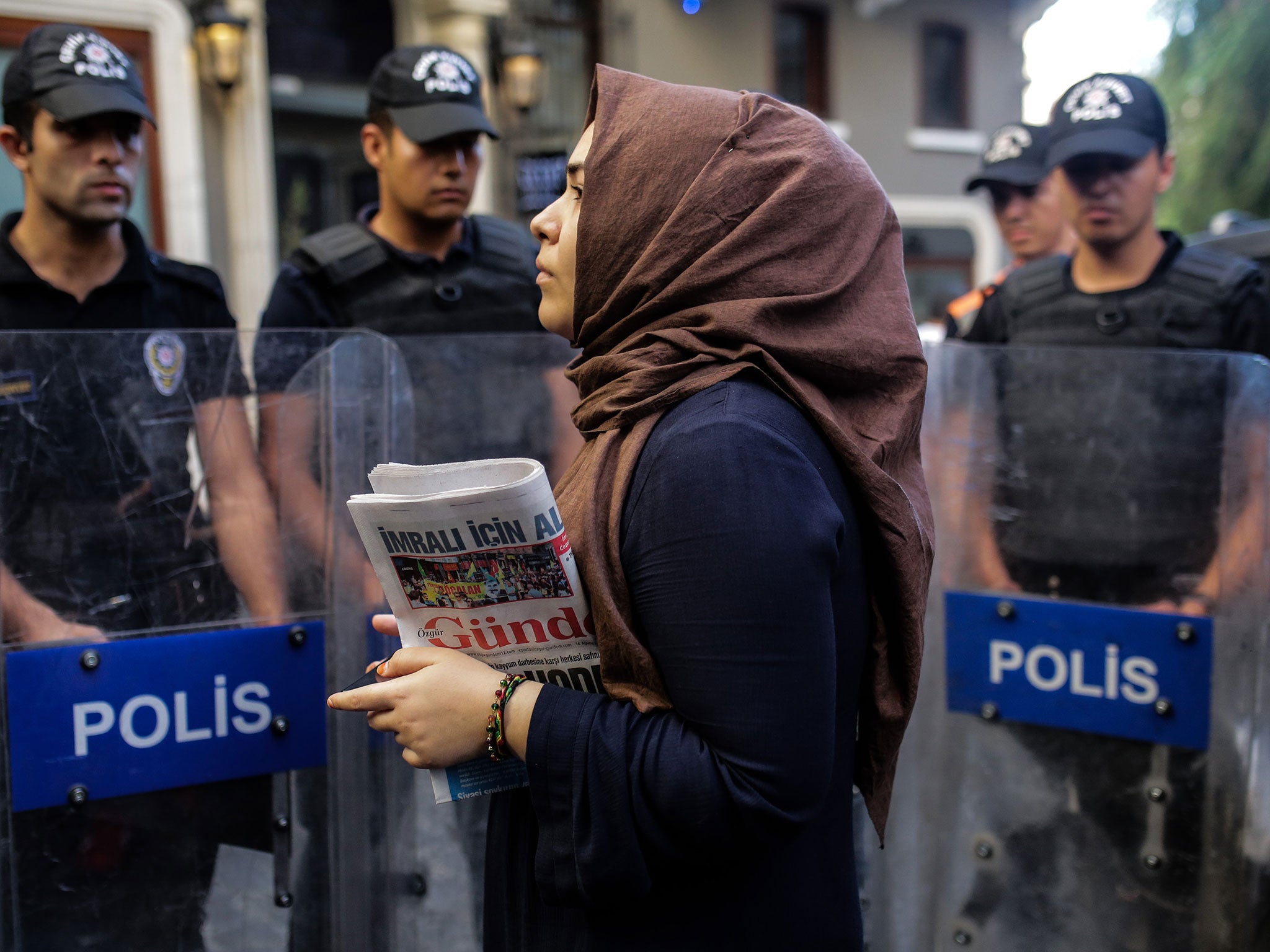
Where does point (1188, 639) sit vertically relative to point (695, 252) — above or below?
below

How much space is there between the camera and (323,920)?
2.11 metres

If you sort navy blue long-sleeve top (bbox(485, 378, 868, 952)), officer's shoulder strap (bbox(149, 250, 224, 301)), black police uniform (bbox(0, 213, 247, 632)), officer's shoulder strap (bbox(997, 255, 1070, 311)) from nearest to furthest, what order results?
navy blue long-sleeve top (bbox(485, 378, 868, 952)), black police uniform (bbox(0, 213, 247, 632)), officer's shoulder strap (bbox(149, 250, 224, 301)), officer's shoulder strap (bbox(997, 255, 1070, 311))

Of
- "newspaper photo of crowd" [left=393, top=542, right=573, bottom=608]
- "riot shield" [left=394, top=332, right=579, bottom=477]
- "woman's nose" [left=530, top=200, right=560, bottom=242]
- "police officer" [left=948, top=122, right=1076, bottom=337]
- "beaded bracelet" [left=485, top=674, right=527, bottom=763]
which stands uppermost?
"police officer" [left=948, top=122, right=1076, bottom=337]

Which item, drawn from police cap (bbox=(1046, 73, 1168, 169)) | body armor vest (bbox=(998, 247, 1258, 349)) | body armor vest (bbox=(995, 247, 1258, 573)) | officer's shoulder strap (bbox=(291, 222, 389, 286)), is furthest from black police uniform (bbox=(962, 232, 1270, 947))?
officer's shoulder strap (bbox=(291, 222, 389, 286))

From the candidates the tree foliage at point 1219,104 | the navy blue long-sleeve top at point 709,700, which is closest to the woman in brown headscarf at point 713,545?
the navy blue long-sleeve top at point 709,700

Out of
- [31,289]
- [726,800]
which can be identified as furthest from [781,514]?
[31,289]

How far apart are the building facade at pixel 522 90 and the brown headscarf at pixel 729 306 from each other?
5.77m

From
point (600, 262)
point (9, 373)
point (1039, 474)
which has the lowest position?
point (1039, 474)

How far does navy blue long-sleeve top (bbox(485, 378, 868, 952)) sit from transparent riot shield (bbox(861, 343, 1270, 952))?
46.2 inches

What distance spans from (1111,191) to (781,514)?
2.09 metres

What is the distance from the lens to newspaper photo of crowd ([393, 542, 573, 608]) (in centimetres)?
122

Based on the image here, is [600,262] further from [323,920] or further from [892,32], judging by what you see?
[892,32]

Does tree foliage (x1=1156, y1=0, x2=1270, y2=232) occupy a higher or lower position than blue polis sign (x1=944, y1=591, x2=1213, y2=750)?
higher

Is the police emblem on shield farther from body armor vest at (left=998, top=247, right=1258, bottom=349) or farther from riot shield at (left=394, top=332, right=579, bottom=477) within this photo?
body armor vest at (left=998, top=247, right=1258, bottom=349)
